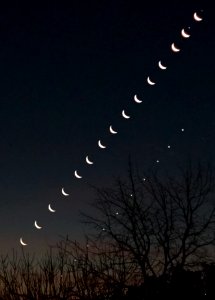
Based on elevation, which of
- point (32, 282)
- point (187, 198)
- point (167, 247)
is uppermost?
point (187, 198)

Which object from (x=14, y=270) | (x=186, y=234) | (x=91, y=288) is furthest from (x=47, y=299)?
(x=186, y=234)

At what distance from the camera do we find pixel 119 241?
2127 cm

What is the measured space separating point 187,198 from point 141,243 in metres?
3.17

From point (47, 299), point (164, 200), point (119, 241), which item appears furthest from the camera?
point (164, 200)

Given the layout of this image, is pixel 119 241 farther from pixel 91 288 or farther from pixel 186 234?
pixel 91 288

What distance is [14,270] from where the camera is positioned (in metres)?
13.9

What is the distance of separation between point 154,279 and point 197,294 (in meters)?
1.11

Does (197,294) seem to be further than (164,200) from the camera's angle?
No

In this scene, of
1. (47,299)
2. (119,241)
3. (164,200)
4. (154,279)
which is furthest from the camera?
(164,200)

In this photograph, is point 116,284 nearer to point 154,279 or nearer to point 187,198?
point 154,279

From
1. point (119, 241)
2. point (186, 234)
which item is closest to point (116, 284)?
point (119, 241)

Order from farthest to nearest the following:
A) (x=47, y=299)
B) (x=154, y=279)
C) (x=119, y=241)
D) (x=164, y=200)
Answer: (x=164, y=200), (x=119, y=241), (x=154, y=279), (x=47, y=299)

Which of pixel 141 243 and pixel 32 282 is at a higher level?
pixel 141 243

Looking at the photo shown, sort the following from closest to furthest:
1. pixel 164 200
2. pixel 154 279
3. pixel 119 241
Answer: pixel 154 279 → pixel 119 241 → pixel 164 200
